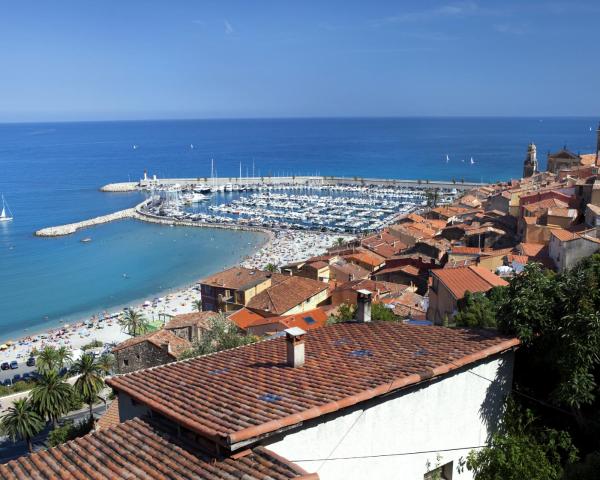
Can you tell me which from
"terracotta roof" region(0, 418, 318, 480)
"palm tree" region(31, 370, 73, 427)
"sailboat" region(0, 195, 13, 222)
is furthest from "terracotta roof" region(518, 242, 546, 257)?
"sailboat" region(0, 195, 13, 222)

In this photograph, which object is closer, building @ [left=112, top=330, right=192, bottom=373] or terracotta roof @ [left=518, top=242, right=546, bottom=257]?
building @ [left=112, top=330, right=192, bottom=373]

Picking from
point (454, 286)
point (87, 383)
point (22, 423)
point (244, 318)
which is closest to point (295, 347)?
point (454, 286)

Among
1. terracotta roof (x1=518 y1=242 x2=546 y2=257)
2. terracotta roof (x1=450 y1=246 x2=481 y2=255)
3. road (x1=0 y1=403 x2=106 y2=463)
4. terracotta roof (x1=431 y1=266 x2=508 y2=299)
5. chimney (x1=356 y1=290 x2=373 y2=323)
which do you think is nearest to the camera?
chimney (x1=356 y1=290 x2=373 y2=323)

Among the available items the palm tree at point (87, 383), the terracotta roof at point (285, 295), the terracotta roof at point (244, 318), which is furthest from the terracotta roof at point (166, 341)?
the terracotta roof at point (285, 295)

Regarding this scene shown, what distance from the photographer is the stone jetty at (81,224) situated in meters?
71.7

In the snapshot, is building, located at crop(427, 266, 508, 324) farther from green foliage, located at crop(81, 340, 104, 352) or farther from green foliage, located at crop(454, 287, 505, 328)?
green foliage, located at crop(81, 340, 104, 352)

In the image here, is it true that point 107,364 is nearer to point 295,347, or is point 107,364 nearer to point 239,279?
point 239,279

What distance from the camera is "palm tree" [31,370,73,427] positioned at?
21.0 meters

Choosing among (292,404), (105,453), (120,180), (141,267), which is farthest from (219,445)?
(120,180)

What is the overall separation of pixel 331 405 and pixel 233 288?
96.1 feet

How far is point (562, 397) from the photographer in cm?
562

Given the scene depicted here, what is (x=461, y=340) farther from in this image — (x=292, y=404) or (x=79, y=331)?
(x=79, y=331)

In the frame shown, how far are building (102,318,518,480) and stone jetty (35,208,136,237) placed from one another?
236ft

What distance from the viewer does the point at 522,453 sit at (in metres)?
5.47
